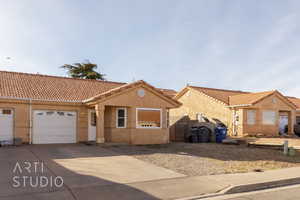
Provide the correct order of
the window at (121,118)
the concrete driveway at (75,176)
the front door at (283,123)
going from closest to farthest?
the concrete driveway at (75,176), the window at (121,118), the front door at (283,123)

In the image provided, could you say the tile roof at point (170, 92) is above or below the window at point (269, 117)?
above

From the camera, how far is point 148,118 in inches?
720

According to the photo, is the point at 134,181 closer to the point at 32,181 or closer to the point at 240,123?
the point at 32,181

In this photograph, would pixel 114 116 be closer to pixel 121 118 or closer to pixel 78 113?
pixel 121 118

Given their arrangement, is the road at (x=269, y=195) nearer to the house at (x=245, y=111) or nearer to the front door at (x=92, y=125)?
the front door at (x=92, y=125)

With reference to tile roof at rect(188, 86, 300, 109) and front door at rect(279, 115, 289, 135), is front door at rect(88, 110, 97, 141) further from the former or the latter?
front door at rect(279, 115, 289, 135)

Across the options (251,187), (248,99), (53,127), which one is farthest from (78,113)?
(248,99)

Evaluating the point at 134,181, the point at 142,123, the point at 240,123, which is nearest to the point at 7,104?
the point at 142,123

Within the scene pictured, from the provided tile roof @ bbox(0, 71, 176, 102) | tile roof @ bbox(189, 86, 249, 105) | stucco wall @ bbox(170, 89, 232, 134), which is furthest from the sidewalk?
tile roof @ bbox(189, 86, 249, 105)

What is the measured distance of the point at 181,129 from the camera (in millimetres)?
24109

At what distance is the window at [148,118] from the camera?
1786 cm

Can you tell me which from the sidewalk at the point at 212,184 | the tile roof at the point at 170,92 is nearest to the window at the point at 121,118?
the sidewalk at the point at 212,184

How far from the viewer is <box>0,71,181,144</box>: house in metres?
16.5

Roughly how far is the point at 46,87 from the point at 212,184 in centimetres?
1507
